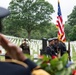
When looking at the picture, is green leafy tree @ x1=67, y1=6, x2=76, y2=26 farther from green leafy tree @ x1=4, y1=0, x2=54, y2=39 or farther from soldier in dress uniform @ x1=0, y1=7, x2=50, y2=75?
soldier in dress uniform @ x1=0, y1=7, x2=50, y2=75

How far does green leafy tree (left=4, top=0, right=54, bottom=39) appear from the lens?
83438 mm

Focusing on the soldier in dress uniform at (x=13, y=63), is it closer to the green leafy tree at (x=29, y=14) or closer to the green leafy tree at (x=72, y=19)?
the green leafy tree at (x=29, y=14)

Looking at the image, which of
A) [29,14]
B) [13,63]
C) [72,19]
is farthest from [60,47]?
[72,19]

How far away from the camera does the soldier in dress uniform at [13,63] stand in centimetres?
192

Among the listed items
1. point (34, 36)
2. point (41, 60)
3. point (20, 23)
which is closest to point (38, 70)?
point (41, 60)

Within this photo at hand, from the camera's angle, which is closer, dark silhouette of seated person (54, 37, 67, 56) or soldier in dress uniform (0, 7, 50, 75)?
soldier in dress uniform (0, 7, 50, 75)

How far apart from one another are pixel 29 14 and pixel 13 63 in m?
84.1

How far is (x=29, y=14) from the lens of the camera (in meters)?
85.9

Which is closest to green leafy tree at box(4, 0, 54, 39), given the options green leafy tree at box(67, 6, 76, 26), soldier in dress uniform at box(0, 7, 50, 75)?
green leafy tree at box(67, 6, 76, 26)

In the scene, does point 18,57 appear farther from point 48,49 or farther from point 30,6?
point 30,6

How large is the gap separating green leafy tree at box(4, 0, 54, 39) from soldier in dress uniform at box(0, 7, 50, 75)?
80401mm

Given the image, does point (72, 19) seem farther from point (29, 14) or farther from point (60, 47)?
point (60, 47)

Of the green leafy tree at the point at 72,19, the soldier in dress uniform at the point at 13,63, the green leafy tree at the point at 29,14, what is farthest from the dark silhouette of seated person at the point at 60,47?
the green leafy tree at the point at 72,19


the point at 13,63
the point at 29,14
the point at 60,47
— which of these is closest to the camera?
the point at 13,63
